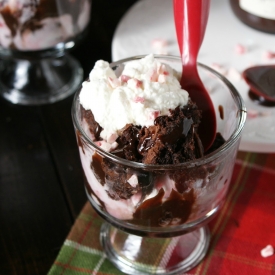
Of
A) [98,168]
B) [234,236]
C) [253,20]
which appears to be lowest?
[234,236]

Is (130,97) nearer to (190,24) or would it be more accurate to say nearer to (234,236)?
(190,24)

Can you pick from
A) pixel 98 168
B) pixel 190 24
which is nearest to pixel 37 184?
pixel 98 168

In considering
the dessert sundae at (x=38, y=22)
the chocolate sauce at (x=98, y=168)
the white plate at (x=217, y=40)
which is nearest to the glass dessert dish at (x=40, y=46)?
the dessert sundae at (x=38, y=22)

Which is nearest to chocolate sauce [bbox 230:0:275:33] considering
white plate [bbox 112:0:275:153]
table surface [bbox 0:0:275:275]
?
white plate [bbox 112:0:275:153]

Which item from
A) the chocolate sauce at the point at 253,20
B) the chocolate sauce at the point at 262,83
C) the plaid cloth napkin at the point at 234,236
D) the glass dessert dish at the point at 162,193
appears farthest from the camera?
the chocolate sauce at the point at 253,20

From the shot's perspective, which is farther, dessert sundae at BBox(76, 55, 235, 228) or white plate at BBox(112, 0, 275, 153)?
white plate at BBox(112, 0, 275, 153)

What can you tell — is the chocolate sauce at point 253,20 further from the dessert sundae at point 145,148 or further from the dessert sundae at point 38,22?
the dessert sundae at point 145,148

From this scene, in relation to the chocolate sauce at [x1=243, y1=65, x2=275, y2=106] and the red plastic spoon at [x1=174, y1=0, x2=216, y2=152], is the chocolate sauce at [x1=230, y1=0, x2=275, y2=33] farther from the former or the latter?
the red plastic spoon at [x1=174, y1=0, x2=216, y2=152]
